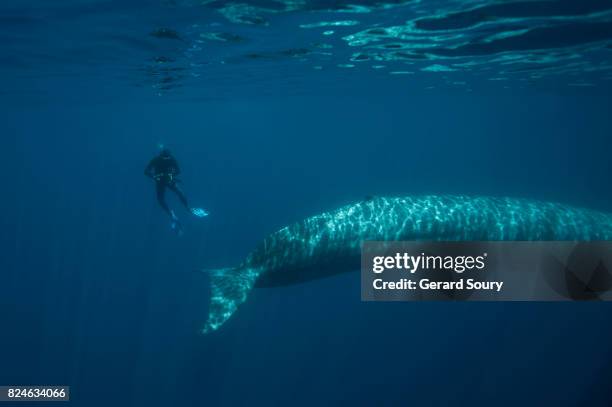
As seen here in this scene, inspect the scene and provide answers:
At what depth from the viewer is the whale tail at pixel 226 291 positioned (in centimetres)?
1038

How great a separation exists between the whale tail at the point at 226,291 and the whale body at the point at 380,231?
0.9 inches

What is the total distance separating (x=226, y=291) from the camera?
11.2m

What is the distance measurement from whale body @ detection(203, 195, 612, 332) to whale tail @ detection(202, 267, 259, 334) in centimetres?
2

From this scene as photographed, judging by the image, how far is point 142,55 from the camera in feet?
67.1

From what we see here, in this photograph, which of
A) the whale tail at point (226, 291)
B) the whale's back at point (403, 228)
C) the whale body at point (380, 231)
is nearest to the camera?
the whale tail at point (226, 291)

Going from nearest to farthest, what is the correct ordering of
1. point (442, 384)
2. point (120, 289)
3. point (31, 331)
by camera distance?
1. point (442, 384)
2. point (31, 331)
3. point (120, 289)

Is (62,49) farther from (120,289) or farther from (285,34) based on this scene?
(120,289)

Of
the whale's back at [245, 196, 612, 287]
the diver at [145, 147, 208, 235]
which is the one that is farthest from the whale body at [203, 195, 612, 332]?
the diver at [145, 147, 208, 235]

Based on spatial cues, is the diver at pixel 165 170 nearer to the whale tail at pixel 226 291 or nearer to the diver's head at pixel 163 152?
the diver's head at pixel 163 152

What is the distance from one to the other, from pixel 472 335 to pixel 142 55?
20239 mm

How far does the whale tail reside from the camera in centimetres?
1038

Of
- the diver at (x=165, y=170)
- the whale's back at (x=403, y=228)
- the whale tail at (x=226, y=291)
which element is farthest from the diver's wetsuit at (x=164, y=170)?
the whale's back at (x=403, y=228)

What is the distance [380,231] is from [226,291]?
4.41m

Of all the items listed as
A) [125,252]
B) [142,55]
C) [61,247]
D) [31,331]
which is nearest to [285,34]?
[142,55]
